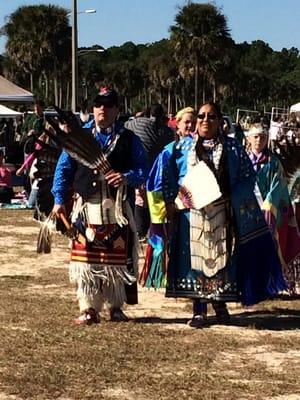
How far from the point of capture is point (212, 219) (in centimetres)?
552

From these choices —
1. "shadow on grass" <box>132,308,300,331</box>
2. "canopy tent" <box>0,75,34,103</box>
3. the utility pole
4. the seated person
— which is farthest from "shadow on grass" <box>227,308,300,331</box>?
"canopy tent" <box>0,75,34,103</box>

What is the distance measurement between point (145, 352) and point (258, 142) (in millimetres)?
1888

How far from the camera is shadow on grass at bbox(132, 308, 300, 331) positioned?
5.70 metres

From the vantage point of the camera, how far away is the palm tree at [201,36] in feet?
150

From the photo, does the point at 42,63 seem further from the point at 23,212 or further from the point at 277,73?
the point at 277,73

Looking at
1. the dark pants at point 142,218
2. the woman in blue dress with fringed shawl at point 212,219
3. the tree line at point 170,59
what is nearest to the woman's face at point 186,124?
the woman in blue dress with fringed shawl at point 212,219

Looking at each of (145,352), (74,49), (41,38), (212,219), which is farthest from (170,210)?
(41,38)

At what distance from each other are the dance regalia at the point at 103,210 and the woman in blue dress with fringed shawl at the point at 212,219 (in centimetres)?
17

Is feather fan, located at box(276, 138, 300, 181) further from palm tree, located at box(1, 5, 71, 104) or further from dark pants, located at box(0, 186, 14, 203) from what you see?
palm tree, located at box(1, 5, 71, 104)

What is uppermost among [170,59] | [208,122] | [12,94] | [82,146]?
[170,59]

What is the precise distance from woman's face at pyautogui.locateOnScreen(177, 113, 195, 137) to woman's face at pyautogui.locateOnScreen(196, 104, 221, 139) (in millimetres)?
854

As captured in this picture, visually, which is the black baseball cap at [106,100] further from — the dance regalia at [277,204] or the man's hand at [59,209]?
the dance regalia at [277,204]

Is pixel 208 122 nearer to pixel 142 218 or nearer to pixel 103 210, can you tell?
pixel 103 210

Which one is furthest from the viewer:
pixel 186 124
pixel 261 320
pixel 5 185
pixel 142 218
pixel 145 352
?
pixel 5 185
